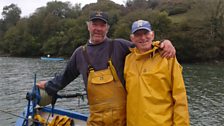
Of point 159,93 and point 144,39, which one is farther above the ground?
point 144,39

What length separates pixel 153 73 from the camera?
4.33 metres

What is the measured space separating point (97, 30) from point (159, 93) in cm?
128

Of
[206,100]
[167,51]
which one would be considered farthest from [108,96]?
[206,100]

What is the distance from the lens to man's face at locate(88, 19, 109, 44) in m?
4.91

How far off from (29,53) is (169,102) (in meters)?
93.4

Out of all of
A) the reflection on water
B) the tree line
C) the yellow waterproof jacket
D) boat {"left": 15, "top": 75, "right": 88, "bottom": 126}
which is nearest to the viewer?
→ the yellow waterproof jacket

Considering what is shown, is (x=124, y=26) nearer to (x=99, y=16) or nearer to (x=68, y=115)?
(x=68, y=115)

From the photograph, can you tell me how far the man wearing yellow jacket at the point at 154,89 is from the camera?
14.0 ft

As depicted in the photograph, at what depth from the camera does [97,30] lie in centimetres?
491

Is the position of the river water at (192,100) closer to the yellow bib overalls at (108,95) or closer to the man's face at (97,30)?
the yellow bib overalls at (108,95)

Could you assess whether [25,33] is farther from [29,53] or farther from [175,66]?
[175,66]

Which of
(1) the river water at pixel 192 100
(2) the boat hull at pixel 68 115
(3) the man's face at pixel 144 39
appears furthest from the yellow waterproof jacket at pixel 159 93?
(1) the river water at pixel 192 100

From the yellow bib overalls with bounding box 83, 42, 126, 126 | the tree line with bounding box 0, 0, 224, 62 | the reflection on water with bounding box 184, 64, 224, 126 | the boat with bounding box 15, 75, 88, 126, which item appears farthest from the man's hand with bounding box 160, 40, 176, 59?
the tree line with bounding box 0, 0, 224, 62

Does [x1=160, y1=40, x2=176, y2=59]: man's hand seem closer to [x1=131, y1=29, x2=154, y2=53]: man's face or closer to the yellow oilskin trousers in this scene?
[x1=131, y1=29, x2=154, y2=53]: man's face
